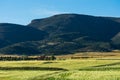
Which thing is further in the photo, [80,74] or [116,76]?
[80,74]

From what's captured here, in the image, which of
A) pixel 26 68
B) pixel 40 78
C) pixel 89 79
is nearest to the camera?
pixel 89 79

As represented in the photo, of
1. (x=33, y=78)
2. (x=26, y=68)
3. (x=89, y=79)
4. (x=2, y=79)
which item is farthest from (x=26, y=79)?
(x=26, y=68)

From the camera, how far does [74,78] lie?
62.1m

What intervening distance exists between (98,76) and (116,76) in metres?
3.14

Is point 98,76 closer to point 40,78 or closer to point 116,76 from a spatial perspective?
point 116,76

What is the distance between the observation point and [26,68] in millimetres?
97562

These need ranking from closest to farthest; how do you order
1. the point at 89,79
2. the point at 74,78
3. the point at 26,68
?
1. the point at 89,79
2. the point at 74,78
3. the point at 26,68

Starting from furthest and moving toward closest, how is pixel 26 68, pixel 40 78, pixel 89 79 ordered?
pixel 26 68, pixel 40 78, pixel 89 79

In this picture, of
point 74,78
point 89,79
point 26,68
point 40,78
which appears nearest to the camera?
point 89,79

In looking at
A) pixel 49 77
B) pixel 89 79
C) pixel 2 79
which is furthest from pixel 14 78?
pixel 89 79

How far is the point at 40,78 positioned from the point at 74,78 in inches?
283

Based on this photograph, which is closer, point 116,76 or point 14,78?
point 116,76

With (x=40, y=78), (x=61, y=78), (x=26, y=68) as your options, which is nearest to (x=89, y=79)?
(x=61, y=78)

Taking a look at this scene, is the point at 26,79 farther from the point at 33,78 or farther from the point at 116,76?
the point at 116,76
